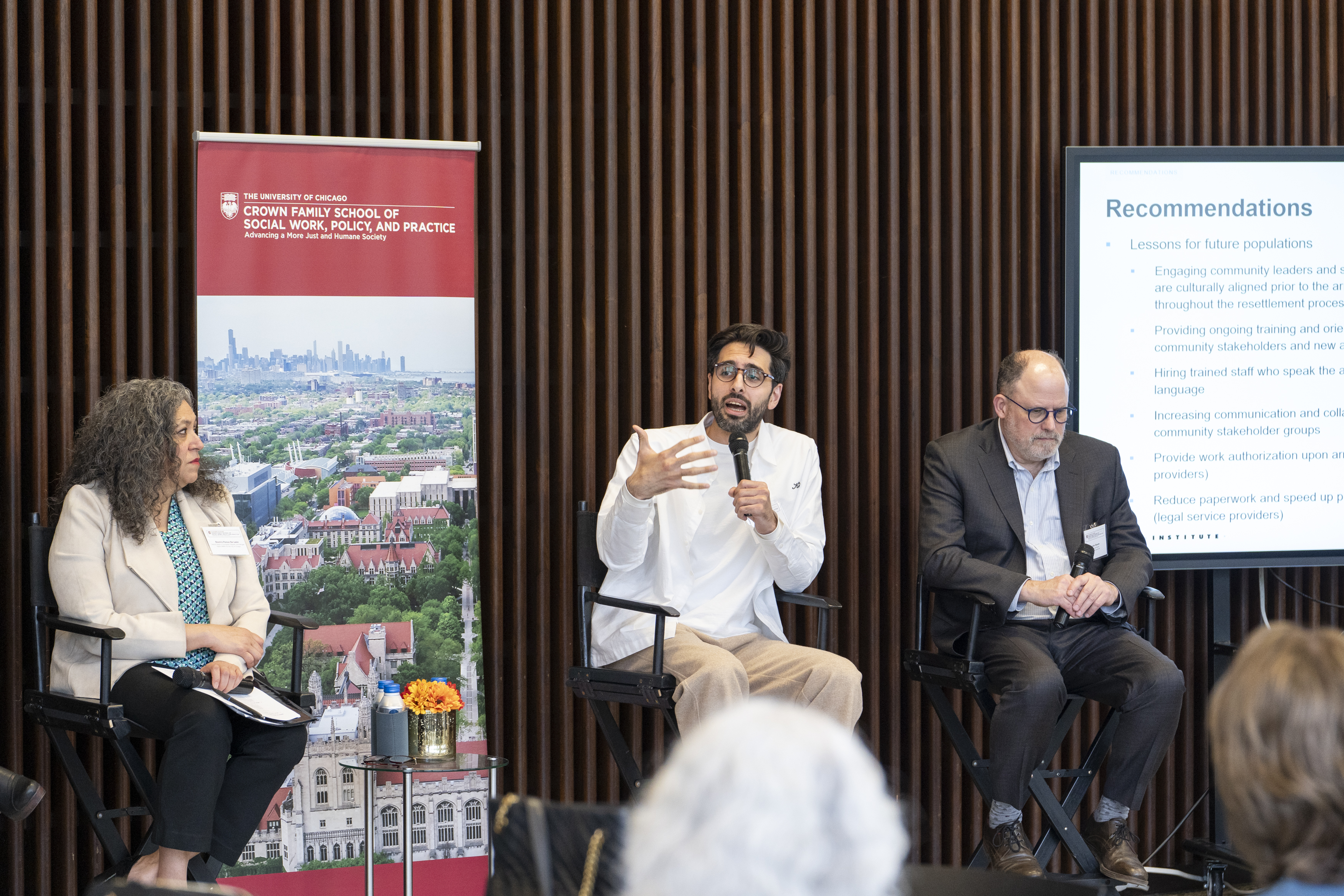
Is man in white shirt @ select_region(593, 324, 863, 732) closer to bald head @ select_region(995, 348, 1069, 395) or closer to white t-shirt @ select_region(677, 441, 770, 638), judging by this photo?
white t-shirt @ select_region(677, 441, 770, 638)

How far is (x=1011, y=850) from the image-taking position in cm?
363

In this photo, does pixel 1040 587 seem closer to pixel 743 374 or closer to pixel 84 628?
pixel 743 374

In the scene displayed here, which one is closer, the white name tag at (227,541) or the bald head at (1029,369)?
the white name tag at (227,541)

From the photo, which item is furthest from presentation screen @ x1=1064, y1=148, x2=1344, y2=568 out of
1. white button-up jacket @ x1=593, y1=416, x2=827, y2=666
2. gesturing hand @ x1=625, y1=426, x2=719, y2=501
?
gesturing hand @ x1=625, y1=426, x2=719, y2=501

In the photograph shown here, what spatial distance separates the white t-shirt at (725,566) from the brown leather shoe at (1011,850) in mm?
918

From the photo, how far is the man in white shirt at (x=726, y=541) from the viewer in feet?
12.1

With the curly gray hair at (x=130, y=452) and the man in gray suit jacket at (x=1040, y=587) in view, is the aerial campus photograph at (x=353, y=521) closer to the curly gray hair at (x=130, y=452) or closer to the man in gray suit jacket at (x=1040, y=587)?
the curly gray hair at (x=130, y=452)

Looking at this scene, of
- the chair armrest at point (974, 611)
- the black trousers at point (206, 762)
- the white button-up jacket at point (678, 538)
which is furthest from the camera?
the white button-up jacket at point (678, 538)

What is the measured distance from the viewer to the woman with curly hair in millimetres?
3314

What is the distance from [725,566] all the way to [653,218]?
1.27m

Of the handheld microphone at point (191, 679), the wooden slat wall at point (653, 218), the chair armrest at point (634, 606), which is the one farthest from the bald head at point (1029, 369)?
the handheld microphone at point (191, 679)

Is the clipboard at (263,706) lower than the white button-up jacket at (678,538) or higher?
lower

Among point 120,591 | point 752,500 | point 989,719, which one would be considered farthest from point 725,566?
point 120,591

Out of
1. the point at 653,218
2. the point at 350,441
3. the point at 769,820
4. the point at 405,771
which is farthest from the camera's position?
the point at 653,218
